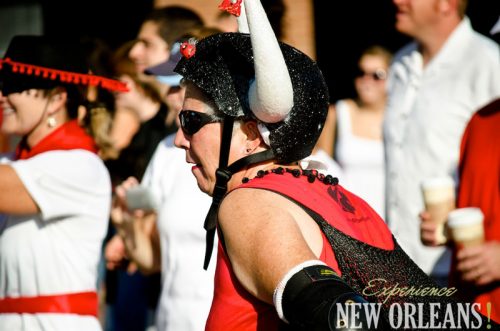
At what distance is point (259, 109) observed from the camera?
3002 millimetres

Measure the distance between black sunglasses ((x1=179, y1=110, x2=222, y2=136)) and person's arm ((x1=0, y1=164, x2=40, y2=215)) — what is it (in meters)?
1.60

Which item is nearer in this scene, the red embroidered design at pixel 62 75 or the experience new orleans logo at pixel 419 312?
the experience new orleans logo at pixel 419 312

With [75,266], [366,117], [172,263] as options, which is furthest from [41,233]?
[366,117]

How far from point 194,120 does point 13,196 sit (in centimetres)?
168

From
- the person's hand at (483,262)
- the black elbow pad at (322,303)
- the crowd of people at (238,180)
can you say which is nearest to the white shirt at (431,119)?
the crowd of people at (238,180)

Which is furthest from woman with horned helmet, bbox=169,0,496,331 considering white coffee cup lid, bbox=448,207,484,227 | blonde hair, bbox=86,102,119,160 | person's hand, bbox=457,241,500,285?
blonde hair, bbox=86,102,119,160

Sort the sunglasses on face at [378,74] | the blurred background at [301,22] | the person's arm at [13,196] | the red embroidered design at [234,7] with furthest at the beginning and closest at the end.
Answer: the blurred background at [301,22] < the sunglasses on face at [378,74] < the person's arm at [13,196] < the red embroidered design at [234,7]

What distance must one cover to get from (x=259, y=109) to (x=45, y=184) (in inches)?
80.6

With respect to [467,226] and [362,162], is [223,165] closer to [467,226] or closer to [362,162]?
[467,226]

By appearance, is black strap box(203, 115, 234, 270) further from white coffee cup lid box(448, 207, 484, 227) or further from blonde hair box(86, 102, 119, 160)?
blonde hair box(86, 102, 119, 160)

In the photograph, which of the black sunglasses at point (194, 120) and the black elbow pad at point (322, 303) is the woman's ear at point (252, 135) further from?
the black elbow pad at point (322, 303)

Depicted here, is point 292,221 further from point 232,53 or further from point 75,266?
point 75,266

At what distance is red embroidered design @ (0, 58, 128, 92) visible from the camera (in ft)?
15.9

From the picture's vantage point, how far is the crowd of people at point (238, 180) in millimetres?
2879
